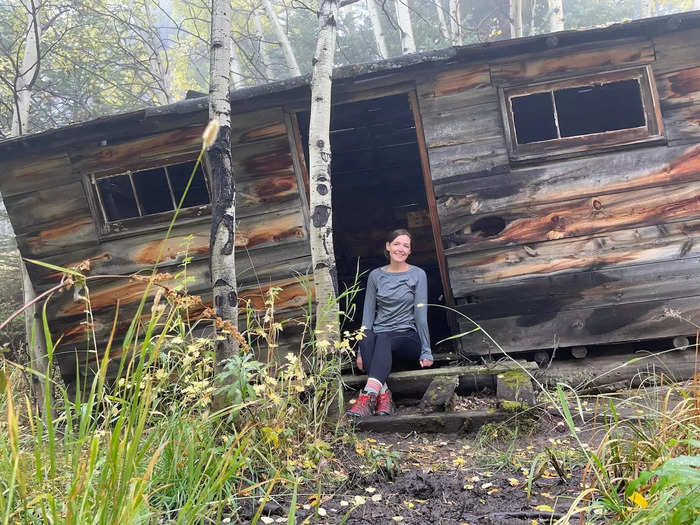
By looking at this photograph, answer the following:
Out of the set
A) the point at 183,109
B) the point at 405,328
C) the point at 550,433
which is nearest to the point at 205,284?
the point at 183,109

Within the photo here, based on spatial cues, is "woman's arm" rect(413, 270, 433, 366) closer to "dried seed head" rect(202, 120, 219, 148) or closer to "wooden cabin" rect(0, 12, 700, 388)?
"wooden cabin" rect(0, 12, 700, 388)

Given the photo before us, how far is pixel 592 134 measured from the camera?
5.06 meters

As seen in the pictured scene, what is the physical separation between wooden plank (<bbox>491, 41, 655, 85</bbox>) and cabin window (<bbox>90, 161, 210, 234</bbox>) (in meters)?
3.44

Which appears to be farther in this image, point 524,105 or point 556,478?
point 524,105

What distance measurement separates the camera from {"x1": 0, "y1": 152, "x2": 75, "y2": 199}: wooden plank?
18.5 ft

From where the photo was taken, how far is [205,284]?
5621 mm

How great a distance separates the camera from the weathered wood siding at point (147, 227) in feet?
17.9

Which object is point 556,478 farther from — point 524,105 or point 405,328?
point 524,105

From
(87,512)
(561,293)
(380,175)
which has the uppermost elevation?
(380,175)

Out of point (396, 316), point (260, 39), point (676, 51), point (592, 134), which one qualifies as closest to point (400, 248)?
point (396, 316)

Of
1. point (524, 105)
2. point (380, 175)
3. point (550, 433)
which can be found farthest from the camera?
point (380, 175)

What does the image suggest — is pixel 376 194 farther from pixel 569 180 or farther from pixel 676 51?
pixel 676 51

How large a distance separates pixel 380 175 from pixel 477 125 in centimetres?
353

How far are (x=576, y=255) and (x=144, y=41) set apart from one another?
7997mm
